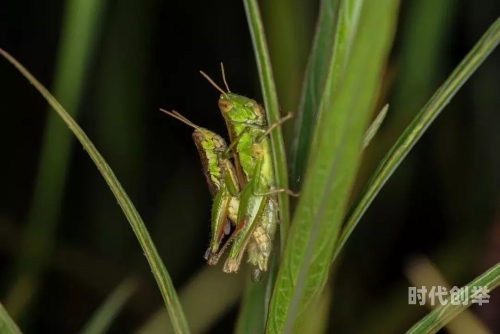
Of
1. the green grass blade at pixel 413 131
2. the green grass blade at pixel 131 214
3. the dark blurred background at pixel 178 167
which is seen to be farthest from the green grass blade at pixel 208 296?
the green grass blade at pixel 413 131

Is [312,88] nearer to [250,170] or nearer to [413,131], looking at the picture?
[413,131]

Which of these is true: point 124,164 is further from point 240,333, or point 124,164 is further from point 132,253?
point 240,333

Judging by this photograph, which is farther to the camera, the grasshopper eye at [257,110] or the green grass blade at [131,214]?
the grasshopper eye at [257,110]

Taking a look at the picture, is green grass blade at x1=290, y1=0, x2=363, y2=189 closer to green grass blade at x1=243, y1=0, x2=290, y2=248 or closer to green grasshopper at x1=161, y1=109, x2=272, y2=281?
green grass blade at x1=243, y1=0, x2=290, y2=248

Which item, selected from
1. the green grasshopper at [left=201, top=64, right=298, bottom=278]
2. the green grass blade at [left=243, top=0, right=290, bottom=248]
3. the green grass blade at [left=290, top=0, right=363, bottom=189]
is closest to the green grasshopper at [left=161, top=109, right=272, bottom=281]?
the green grasshopper at [left=201, top=64, right=298, bottom=278]

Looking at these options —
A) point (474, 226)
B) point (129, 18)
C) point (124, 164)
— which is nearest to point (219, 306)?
point (124, 164)

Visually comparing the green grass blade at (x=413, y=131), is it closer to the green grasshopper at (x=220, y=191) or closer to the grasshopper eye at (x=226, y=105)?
the green grasshopper at (x=220, y=191)

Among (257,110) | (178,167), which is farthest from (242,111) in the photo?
(178,167)
